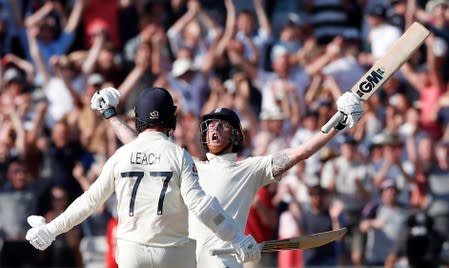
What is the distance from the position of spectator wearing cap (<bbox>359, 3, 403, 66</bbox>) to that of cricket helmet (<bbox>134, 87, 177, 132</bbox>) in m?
7.99

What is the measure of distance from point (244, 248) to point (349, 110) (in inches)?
56.7

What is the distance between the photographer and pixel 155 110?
8.66 m

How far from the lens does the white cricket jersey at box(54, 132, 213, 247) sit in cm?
842

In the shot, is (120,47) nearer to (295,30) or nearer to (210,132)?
(295,30)

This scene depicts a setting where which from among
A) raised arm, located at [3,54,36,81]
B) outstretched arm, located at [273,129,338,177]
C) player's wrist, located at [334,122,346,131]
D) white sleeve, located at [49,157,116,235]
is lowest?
white sleeve, located at [49,157,116,235]

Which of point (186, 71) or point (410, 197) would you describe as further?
point (186, 71)

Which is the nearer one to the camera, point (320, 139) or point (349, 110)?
point (349, 110)

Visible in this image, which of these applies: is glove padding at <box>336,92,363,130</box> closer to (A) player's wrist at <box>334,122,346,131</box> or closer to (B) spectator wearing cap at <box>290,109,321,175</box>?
(A) player's wrist at <box>334,122,346,131</box>

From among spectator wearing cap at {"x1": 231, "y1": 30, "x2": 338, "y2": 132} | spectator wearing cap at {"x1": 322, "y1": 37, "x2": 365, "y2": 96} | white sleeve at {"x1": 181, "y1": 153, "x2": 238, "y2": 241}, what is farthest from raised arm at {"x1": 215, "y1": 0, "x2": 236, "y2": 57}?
white sleeve at {"x1": 181, "y1": 153, "x2": 238, "y2": 241}

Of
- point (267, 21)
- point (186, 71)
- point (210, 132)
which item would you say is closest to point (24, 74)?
point (186, 71)

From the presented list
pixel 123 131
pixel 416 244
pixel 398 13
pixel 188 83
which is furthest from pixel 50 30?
pixel 123 131

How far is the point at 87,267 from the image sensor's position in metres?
14.8

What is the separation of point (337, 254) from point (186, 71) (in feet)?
10.8

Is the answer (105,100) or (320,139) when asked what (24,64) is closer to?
(105,100)
